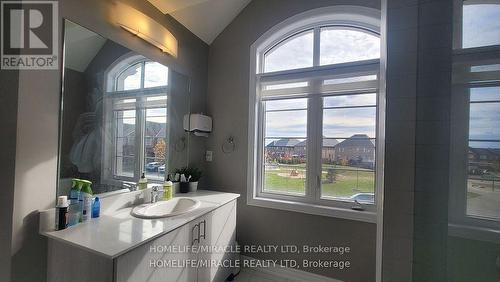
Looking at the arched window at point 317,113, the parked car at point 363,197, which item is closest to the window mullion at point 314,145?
the arched window at point 317,113

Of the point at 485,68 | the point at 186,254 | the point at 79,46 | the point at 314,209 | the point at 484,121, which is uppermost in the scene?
the point at 79,46

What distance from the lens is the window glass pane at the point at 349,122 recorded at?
200 cm

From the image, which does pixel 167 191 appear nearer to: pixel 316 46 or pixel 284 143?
pixel 284 143

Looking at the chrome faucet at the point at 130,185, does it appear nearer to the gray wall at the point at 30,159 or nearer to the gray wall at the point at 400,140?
the gray wall at the point at 30,159

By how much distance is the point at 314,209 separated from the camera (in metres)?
2.09

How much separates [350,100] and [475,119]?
1.17 meters

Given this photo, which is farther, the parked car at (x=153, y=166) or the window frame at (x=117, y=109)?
the parked car at (x=153, y=166)

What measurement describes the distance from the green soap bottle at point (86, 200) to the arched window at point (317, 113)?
1.43 m

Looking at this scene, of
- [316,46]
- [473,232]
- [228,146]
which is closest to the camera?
[473,232]

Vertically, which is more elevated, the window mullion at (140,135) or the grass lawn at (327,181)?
the window mullion at (140,135)

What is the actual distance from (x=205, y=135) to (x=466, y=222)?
219cm

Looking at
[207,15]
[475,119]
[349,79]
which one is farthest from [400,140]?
[207,15]

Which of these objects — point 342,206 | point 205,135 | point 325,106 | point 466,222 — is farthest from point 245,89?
point 466,222

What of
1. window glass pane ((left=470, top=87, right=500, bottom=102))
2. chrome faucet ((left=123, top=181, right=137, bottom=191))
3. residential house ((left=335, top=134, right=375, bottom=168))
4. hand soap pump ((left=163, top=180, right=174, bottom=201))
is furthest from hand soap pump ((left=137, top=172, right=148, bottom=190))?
window glass pane ((left=470, top=87, right=500, bottom=102))
